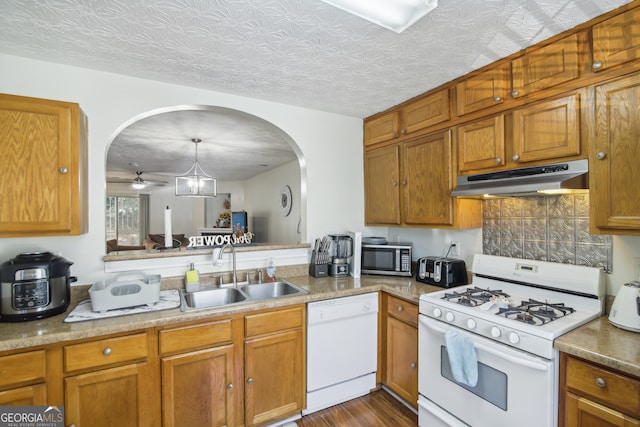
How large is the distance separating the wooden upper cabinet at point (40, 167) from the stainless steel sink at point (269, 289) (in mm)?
1134

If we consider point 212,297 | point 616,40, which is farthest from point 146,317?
point 616,40

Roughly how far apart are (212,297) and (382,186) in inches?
67.7

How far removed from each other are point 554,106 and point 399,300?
1.51 meters

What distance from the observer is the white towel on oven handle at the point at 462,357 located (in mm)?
1584

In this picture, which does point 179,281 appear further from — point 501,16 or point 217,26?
point 501,16

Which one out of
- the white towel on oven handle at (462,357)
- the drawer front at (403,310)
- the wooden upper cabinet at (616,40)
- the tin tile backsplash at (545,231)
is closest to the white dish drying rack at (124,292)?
the drawer front at (403,310)

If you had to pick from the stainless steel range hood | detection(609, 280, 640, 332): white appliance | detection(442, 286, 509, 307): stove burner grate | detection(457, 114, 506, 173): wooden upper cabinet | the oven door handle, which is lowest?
the oven door handle

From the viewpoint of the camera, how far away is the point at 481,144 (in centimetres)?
199

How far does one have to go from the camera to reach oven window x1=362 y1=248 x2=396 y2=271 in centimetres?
259

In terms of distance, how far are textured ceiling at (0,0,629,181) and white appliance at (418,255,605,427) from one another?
1340 millimetres

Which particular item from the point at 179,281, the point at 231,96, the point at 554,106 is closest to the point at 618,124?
the point at 554,106

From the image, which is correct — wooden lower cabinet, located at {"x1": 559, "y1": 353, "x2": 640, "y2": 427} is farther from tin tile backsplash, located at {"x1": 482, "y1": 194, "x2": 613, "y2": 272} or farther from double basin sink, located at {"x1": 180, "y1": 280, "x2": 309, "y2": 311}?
double basin sink, located at {"x1": 180, "y1": 280, "x2": 309, "y2": 311}

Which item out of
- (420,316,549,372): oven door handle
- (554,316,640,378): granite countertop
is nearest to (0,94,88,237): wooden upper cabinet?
(420,316,549,372): oven door handle

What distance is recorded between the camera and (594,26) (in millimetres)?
1461
